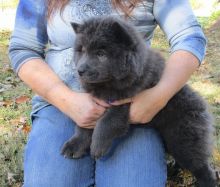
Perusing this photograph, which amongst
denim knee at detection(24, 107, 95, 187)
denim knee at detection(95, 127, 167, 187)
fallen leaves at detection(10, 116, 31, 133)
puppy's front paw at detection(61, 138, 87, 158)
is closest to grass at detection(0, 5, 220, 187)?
fallen leaves at detection(10, 116, 31, 133)

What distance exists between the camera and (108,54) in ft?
7.74

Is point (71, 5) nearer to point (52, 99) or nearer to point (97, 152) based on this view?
point (52, 99)

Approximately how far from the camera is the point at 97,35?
237 centimetres

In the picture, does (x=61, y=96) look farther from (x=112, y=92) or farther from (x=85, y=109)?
Answer: (x=112, y=92)

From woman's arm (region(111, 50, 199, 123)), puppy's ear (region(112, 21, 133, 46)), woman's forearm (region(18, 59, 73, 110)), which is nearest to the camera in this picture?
puppy's ear (region(112, 21, 133, 46))

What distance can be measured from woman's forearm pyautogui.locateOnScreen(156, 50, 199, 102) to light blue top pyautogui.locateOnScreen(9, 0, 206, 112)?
0.04 meters

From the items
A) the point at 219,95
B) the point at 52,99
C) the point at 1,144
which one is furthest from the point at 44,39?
the point at 219,95

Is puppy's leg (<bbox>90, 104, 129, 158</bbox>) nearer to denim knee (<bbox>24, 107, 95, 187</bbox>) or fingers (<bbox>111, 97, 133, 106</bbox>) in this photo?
fingers (<bbox>111, 97, 133, 106</bbox>)

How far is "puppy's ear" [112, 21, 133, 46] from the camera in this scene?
7.60 feet

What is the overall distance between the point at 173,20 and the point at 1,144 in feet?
5.66

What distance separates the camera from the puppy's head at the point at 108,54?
235cm

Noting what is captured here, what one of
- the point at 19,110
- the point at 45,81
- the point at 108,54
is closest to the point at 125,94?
the point at 108,54

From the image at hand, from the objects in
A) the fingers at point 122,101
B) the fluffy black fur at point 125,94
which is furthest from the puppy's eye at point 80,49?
the fingers at point 122,101

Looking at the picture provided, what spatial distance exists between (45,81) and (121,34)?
634 millimetres
